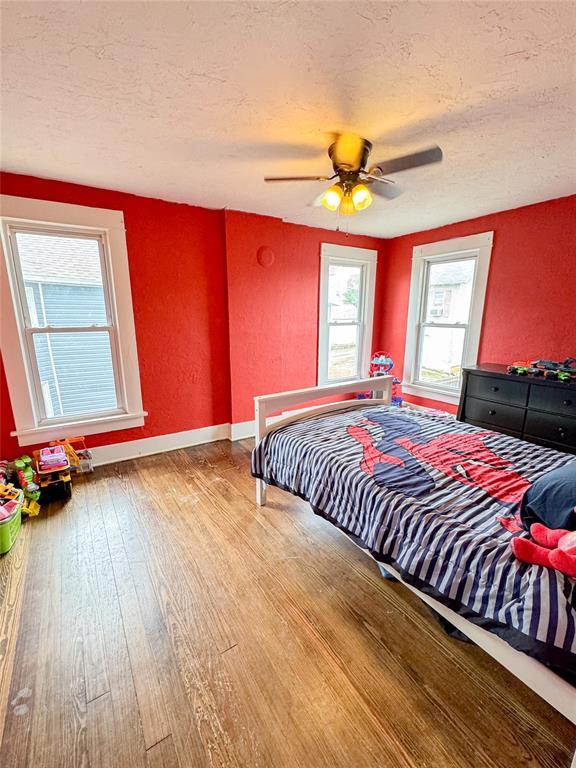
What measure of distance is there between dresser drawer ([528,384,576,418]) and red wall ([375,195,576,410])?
64 cm

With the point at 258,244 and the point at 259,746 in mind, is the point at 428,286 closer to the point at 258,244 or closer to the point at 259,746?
the point at 258,244

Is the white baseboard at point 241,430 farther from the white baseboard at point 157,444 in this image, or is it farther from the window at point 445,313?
→ the window at point 445,313

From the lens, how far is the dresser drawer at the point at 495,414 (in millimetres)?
2674

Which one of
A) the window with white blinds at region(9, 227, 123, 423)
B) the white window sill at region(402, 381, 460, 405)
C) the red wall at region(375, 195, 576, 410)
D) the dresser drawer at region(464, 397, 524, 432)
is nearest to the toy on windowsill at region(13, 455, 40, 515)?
the window with white blinds at region(9, 227, 123, 423)

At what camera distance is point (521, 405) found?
103 inches

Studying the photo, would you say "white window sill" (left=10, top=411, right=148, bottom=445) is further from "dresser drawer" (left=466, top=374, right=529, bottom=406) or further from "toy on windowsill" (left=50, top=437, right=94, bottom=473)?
"dresser drawer" (left=466, top=374, right=529, bottom=406)

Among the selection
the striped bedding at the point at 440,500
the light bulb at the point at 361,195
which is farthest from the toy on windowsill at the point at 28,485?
the light bulb at the point at 361,195

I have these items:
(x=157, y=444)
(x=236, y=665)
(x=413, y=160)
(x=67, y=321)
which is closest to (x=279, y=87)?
(x=413, y=160)

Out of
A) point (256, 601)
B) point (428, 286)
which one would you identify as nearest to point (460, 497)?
point (256, 601)

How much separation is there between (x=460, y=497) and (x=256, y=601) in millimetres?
1082

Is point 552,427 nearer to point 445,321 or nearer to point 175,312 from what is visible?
point 445,321

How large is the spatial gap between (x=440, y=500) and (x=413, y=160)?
164 cm

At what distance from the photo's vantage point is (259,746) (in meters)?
1.02

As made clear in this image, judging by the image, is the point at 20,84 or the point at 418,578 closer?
the point at 418,578
